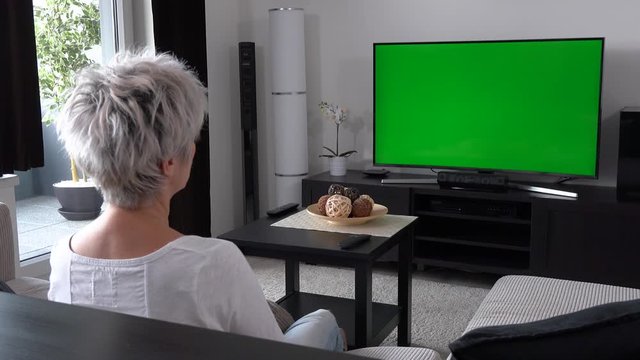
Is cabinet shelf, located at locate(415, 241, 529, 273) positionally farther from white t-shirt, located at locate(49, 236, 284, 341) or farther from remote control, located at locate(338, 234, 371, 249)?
white t-shirt, located at locate(49, 236, 284, 341)

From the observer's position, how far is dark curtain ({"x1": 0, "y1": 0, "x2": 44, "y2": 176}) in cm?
337

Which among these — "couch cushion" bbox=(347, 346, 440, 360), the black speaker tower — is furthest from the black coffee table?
the black speaker tower

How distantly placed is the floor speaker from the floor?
306cm

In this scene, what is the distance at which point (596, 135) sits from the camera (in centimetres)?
390

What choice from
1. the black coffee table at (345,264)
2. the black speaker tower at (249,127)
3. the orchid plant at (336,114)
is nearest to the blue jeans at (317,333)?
the black coffee table at (345,264)

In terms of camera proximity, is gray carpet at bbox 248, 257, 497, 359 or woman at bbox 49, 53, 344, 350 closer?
woman at bbox 49, 53, 344, 350

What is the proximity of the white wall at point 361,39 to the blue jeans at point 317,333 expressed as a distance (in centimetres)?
289

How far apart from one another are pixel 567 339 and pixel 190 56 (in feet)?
12.1

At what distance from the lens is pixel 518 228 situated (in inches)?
169

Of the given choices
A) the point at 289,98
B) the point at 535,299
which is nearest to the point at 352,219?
the point at 535,299

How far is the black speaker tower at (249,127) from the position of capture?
4.78 meters

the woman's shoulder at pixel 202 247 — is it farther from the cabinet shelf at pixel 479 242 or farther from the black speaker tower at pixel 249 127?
the black speaker tower at pixel 249 127

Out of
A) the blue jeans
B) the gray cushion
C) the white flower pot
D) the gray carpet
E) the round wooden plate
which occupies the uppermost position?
the white flower pot

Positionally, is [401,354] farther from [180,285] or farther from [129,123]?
[129,123]
